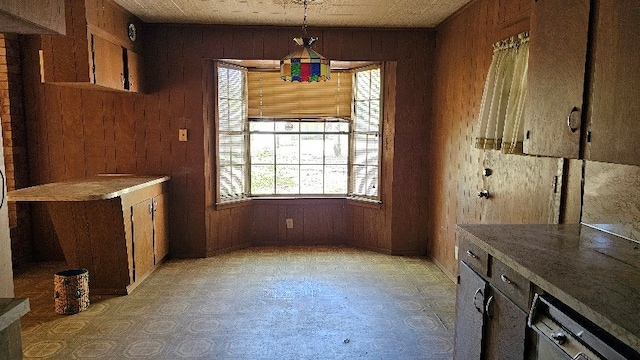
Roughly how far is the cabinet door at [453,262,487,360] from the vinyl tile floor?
59 centimetres

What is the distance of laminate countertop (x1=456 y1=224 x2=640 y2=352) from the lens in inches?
47.2

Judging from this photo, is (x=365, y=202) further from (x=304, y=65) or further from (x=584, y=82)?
(x=584, y=82)

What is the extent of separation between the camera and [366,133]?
16.1 ft

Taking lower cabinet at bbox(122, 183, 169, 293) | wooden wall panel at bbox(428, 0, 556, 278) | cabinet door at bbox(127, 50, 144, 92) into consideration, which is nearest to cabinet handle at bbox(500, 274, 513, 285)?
wooden wall panel at bbox(428, 0, 556, 278)

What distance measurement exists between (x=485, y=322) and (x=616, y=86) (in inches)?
42.8

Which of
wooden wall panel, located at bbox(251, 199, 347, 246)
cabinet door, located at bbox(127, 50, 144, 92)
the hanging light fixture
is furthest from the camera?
wooden wall panel, located at bbox(251, 199, 347, 246)

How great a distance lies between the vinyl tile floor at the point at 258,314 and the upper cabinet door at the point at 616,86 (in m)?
1.65

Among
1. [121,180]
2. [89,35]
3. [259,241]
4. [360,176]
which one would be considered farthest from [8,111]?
[360,176]

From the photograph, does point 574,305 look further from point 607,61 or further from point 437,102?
point 437,102

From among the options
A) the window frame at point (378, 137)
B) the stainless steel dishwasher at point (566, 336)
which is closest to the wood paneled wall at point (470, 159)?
the window frame at point (378, 137)

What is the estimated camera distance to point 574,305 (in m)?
1.28

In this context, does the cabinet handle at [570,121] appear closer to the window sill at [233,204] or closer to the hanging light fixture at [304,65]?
the hanging light fixture at [304,65]

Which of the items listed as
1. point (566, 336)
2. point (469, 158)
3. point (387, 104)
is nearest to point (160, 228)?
point (387, 104)

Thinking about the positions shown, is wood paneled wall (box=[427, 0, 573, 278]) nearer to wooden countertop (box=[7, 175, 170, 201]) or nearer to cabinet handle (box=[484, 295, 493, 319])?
cabinet handle (box=[484, 295, 493, 319])
